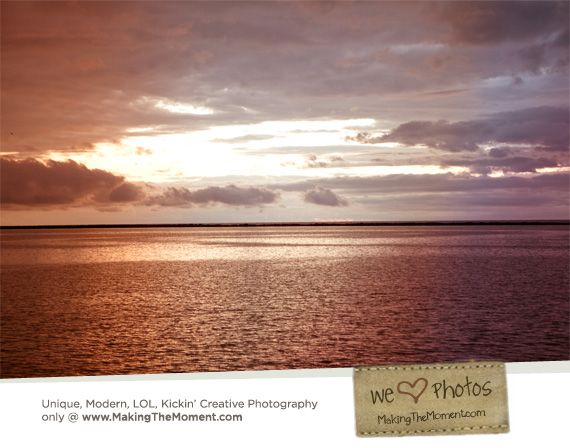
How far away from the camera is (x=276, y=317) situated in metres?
20.0

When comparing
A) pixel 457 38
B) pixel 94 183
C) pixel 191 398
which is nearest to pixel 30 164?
pixel 94 183

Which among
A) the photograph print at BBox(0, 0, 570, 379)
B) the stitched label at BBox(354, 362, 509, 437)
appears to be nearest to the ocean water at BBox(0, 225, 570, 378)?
the photograph print at BBox(0, 0, 570, 379)

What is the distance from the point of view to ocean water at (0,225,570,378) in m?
15.2

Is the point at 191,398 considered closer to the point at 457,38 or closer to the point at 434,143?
the point at 457,38

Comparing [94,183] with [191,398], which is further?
[94,183]

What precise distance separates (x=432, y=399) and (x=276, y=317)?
18.9 meters

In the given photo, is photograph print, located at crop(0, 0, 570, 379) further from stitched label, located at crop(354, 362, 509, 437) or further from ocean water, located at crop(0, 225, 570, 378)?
stitched label, located at crop(354, 362, 509, 437)

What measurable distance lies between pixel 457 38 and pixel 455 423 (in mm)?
→ 54322

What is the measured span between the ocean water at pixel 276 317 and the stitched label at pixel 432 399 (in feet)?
39.1

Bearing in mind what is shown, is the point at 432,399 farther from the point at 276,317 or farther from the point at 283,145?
the point at 283,145

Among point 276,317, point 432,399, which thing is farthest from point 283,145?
point 432,399

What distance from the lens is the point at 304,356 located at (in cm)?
1500

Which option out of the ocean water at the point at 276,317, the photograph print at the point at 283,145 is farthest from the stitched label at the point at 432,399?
the photograph print at the point at 283,145

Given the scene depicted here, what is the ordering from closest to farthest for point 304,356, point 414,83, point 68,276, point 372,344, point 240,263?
point 304,356, point 372,344, point 68,276, point 240,263, point 414,83
